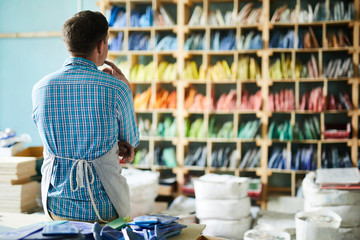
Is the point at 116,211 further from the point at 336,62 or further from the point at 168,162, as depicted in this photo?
the point at 336,62

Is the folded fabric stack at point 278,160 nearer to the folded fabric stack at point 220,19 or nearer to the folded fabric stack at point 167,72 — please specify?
the folded fabric stack at point 167,72

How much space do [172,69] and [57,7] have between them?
6.13ft

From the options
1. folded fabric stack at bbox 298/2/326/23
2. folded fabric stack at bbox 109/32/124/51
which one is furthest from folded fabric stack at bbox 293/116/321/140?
folded fabric stack at bbox 109/32/124/51

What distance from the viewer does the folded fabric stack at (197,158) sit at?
506 centimetres

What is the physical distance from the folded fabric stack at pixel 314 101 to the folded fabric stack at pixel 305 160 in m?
0.46

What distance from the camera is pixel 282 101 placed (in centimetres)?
493

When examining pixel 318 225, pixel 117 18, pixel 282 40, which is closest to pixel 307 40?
pixel 282 40

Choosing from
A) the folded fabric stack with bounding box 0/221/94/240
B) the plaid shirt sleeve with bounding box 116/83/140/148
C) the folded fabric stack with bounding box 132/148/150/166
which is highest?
the plaid shirt sleeve with bounding box 116/83/140/148

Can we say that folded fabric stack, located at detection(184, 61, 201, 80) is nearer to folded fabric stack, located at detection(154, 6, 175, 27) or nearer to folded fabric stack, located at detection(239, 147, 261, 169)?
folded fabric stack, located at detection(154, 6, 175, 27)

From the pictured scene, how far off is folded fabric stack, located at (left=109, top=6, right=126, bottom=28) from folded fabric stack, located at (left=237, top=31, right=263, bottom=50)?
1.47m

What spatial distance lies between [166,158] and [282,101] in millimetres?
1545

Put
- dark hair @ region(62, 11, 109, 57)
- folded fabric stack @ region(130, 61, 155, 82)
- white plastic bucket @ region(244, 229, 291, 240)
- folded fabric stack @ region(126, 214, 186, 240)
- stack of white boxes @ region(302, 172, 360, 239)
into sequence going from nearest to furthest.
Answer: folded fabric stack @ region(126, 214, 186, 240), dark hair @ region(62, 11, 109, 57), white plastic bucket @ region(244, 229, 291, 240), stack of white boxes @ region(302, 172, 360, 239), folded fabric stack @ region(130, 61, 155, 82)

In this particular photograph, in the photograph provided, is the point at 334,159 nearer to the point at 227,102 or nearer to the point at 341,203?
the point at 341,203

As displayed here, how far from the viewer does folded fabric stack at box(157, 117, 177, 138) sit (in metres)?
5.12
